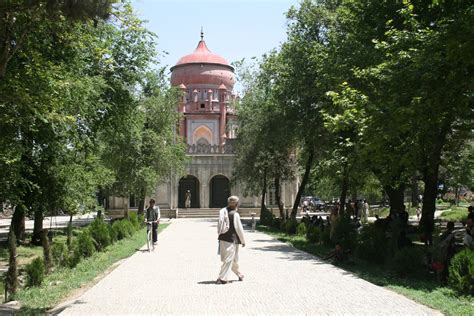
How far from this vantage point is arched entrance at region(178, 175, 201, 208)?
48625mm

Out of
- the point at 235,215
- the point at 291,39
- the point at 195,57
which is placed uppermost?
the point at 195,57

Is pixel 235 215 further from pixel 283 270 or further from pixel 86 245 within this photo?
pixel 86 245

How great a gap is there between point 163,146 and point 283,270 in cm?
1994

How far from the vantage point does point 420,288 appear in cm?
1050

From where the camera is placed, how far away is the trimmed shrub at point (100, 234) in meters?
18.3

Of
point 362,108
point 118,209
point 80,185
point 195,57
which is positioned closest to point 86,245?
point 80,185

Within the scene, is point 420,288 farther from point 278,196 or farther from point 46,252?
point 278,196

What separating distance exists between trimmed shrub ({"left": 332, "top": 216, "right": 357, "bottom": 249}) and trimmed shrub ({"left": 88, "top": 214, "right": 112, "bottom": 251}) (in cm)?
751

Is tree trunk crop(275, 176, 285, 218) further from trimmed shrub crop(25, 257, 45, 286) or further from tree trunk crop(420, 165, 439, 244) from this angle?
trimmed shrub crop(25, 257, 45, 286)

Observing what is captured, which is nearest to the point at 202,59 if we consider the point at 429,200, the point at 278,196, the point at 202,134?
the point at 202,134

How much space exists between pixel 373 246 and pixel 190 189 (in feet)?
115

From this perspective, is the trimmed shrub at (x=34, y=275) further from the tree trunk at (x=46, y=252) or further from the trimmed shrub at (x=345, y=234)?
the trimmed shrub at (x=345, y=234)

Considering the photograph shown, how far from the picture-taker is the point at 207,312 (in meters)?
8.22

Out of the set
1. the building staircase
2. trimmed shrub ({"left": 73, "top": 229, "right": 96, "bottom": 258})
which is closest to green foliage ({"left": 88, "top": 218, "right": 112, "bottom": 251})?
trimmed shrub ({"left": 73, "top": 229, "right": 96, "bottom": 258})
